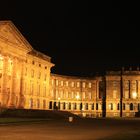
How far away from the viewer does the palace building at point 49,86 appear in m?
73.7

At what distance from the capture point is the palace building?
73.7 meters

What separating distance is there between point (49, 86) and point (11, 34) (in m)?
36.1

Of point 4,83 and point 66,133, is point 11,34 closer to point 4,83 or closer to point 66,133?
point 4,83

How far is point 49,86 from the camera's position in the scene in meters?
108

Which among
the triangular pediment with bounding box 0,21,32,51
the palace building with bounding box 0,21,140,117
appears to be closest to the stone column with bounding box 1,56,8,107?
the palace building with bounding box 0,21,140,117

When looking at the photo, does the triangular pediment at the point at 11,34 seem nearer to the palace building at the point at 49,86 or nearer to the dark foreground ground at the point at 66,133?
the palace building at the point at 49,86

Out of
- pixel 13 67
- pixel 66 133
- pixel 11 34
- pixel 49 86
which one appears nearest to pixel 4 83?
pixel 13 67

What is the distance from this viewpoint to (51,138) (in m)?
25.7

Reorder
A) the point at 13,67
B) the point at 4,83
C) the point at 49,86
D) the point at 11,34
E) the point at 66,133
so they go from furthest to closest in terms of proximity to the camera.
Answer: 1. the point at 49,86
2. the point at 13,67
3. the point at 11,34
4. the point at 4,83
5. the point at 66,133

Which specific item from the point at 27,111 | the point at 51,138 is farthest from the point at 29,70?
the point at 51,138

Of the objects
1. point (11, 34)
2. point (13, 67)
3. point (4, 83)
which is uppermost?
point (11, 34)

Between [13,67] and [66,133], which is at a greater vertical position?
[13,67]

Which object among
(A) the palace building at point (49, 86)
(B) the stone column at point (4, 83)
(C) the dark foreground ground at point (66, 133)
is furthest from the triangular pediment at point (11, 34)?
(C) the dark foreground ground at point (66, 133)

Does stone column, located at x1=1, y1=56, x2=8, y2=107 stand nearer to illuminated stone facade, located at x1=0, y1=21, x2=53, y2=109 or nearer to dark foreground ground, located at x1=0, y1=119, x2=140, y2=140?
illuminated stone facade, located at x1=0, y1=21, x2=53, y2=109
